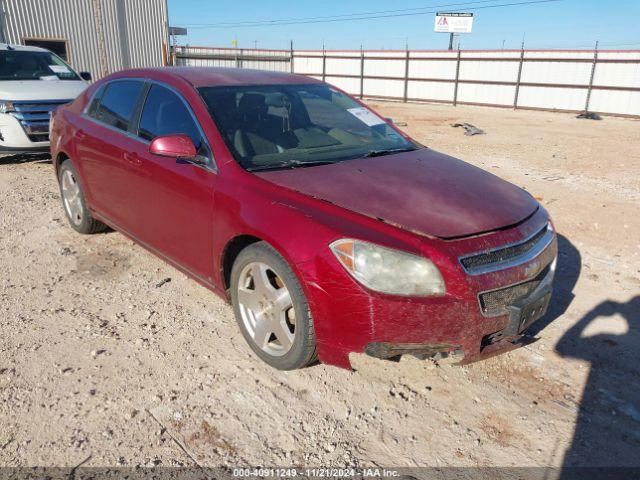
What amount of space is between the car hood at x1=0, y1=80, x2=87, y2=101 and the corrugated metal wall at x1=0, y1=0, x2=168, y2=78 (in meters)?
13.2

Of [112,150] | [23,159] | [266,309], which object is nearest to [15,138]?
[23,159]

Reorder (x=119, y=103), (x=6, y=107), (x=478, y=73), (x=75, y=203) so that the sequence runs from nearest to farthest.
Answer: (x=119, y=103) < (x=75, y=203) < (x=6, y=107) < (x=478, y=73)

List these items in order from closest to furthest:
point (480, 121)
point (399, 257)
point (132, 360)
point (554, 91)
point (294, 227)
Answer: point (399, 257), point (294, 227), point (132, 360), point (480, 121), point (554, 91)

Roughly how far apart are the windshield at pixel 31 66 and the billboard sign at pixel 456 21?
33980 mm

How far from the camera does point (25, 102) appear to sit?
7758 millimetres

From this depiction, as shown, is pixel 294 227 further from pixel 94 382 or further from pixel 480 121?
pixel 480 121

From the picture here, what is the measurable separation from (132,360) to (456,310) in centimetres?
194

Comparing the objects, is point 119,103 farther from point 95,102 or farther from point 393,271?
point 393,271

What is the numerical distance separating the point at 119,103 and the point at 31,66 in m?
6.19

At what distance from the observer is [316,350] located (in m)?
2.76

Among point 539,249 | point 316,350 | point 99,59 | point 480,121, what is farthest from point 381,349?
point 99,59

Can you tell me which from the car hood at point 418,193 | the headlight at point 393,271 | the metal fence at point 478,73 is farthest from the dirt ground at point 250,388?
the metal fence at point 478,73

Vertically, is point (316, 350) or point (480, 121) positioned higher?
point (316, 350)

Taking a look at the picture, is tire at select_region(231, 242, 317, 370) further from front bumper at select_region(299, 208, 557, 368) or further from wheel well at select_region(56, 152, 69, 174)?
wheel well at select_region(56, 152, 69, 174)
